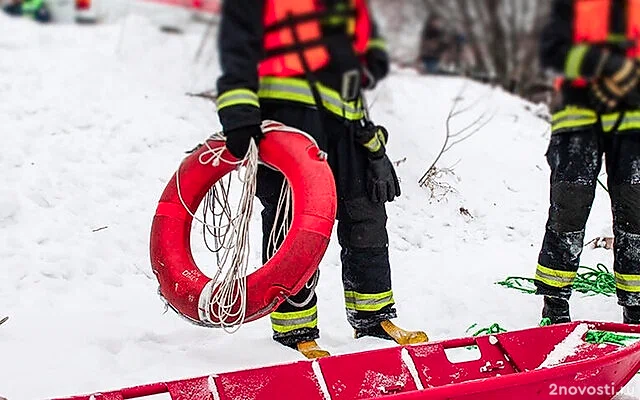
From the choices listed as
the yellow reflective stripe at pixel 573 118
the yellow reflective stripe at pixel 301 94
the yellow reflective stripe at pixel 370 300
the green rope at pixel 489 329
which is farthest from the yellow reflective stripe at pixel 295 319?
the yellow reflective stripe at pixel 573 118

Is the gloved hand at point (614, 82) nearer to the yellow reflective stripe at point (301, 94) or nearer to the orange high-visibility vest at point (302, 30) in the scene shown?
the orange high-visibility vest at point (302, 30)

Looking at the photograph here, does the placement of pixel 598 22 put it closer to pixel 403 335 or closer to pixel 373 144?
pixel 373 144

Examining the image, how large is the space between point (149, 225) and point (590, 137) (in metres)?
1.57

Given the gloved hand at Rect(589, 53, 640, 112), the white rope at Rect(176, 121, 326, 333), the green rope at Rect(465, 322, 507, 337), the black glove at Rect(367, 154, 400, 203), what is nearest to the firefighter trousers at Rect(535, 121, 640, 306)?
the green rope at Rect(465, 322, 507, 337)

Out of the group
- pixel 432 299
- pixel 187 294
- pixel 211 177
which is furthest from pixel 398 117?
pixel 187 294

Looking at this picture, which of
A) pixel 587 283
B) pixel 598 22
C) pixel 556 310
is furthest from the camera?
pixel 587 283

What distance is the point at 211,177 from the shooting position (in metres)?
2.06

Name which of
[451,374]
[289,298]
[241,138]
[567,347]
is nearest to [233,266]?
[289,298]

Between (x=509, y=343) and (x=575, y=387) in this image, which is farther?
(x=509, y=343)

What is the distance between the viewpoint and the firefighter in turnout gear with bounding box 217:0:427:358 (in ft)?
5.19

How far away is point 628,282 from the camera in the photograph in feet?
7.07

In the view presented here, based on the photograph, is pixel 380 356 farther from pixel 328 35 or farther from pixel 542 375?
pixel 328 35

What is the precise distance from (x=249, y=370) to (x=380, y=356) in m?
0.31

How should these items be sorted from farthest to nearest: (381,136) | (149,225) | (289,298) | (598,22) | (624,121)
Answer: (149,225) → (289,298) → (381,136) → (624,121) → (598,22)
